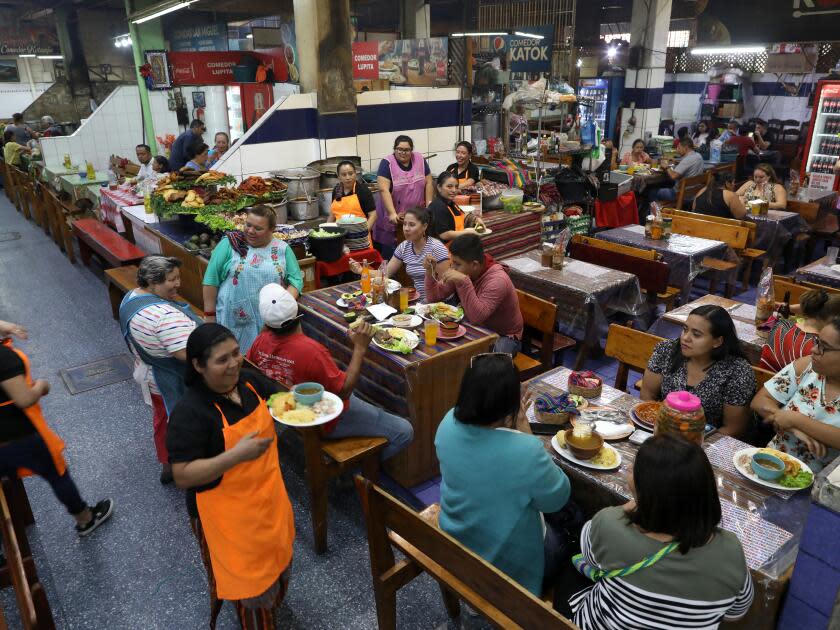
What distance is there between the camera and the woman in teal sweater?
2238 mm

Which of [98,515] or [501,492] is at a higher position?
[501,492]

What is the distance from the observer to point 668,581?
6.07 feet

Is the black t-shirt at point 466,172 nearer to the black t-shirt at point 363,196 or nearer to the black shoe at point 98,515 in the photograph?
the black t-shirt at point 363,196

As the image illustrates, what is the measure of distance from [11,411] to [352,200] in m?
3.85

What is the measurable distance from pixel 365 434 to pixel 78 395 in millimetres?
3294

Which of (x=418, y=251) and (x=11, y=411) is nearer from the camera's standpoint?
(x=11, y=411)

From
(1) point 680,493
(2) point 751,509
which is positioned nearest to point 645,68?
(2) point 751,509

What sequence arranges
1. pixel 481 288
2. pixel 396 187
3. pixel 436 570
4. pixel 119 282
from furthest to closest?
1. pixel 396 187
2. pixel 119 282
3. pixel 481 288
4. pixel 436 570

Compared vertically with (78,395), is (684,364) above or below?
above

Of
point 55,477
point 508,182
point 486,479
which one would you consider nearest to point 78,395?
point 55,477

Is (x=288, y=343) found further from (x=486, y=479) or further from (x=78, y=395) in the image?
(x=78, y=395)

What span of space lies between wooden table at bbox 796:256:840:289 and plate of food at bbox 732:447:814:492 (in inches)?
136

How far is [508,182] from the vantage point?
26.2ft

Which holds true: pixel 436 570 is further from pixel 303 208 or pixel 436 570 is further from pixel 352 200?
→ pixel 303 208
